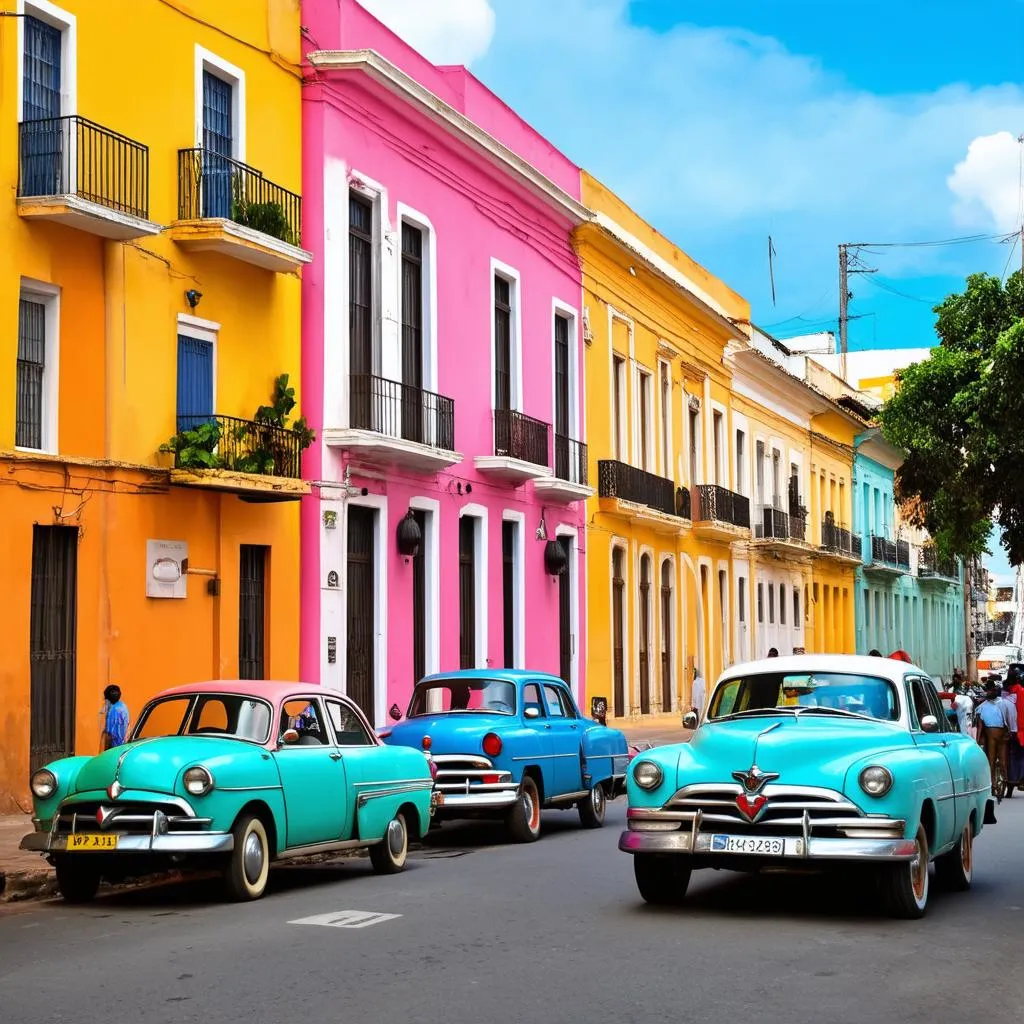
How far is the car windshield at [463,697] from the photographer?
1614 cm

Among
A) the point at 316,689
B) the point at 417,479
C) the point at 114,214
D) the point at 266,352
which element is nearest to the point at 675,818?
the point at 316,689

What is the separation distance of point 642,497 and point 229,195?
16.6 meters

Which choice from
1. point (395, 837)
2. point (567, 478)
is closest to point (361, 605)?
point (567, 478)

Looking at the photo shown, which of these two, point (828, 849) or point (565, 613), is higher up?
point (565, 613)

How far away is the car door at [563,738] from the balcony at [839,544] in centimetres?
3450

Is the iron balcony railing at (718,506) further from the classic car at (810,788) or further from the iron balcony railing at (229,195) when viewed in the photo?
the classic car at (810,788)

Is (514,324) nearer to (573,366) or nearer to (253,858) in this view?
(573,366)

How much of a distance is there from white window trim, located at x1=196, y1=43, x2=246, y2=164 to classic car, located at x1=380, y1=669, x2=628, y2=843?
25.6ft

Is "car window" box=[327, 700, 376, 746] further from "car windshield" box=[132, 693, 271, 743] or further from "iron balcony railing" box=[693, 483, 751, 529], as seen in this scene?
"iron balcony railing" box=[693, 483, 751, 529]

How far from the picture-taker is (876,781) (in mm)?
9953

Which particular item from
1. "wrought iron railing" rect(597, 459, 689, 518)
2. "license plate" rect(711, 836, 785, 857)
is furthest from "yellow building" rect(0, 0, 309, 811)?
"wrought iron railing" rect(597, 459, 689, 518)

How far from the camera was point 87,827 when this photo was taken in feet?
36.1

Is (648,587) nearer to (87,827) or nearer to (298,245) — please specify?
(298,245)

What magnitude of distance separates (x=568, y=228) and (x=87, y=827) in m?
22.8
